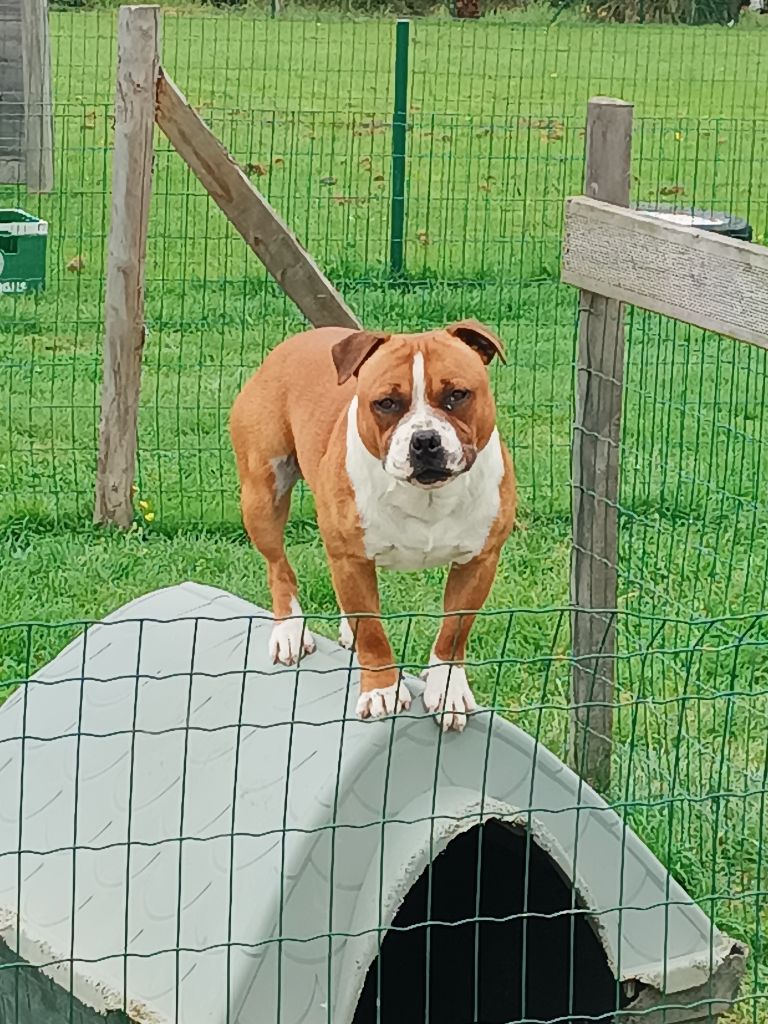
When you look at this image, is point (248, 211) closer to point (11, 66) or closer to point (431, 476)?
point (431, 476)

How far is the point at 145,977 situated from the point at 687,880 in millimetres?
1600

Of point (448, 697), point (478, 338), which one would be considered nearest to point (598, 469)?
point (478, 338)

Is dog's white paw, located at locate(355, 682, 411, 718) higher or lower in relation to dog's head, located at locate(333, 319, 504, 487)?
lower

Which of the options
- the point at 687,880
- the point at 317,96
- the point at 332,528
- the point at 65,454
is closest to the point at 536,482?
the point at 65,454

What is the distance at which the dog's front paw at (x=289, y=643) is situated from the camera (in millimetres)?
→ 4215

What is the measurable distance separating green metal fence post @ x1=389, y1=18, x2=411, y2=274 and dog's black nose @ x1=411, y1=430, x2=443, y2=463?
7497 millimetres

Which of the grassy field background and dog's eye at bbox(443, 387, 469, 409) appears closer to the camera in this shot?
dog's eye at bbox(443, 387, 469, 409)

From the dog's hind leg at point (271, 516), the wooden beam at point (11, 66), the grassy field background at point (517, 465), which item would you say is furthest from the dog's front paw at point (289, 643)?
the wooden beam at point (11, 66)

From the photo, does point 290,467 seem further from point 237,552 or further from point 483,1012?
point 237,552

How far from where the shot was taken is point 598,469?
486 centimetres

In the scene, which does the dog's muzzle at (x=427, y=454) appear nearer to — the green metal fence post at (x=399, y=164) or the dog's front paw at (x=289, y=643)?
the dog's front paw at (x=289, y=643)

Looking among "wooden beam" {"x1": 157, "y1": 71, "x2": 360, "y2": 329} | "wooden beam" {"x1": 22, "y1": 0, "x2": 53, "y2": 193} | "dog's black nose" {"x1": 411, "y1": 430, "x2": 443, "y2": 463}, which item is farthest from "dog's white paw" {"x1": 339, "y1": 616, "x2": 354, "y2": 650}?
"wooden beam" {"x1": 22, "y1": 0, "x2": 53, "y2": 193}

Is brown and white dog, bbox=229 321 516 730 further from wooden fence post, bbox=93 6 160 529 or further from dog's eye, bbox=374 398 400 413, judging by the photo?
wooden fence post, bbox=93 6 160 529

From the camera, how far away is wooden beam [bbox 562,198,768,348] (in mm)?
4082
